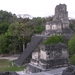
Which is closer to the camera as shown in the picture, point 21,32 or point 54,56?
point 54,56

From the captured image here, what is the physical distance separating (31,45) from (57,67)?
1031 centimetres

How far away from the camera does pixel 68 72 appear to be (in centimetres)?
907

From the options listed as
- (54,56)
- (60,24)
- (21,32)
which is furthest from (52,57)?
(21,32)

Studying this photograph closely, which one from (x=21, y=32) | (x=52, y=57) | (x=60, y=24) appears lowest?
(x=52, y=57)

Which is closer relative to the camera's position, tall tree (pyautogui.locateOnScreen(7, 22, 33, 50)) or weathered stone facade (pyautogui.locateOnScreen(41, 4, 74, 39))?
weathered stone facade (pyautogui.locateOnScreen(41, 4, 74, 39))

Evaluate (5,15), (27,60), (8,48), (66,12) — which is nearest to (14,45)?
(8,48)

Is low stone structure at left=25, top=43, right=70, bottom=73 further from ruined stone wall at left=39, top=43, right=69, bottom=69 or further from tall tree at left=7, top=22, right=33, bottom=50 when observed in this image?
tall tree at left=7, top=22, right=33, bottom=50

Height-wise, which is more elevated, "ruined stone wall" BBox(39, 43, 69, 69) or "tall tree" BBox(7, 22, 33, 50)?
"tall tree" BBox(7, 22, 33, 50)

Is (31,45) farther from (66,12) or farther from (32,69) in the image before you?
(32,69)

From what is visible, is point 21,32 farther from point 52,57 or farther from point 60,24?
point 52,57

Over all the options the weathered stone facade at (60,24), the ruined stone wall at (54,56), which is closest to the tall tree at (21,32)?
Result: the weathered stone facade at (60,24)

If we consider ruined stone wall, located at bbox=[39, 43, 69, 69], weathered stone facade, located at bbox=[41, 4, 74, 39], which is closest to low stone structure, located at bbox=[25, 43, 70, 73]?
ruined stone wall, located at bbox=[39, 43, 69, 69]

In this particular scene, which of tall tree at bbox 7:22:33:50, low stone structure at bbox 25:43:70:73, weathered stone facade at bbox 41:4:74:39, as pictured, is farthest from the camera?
tall tree at bbox 7:22:33:50

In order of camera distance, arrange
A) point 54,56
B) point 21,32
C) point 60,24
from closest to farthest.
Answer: point 54,56 → point 60,24 → point 21,32
